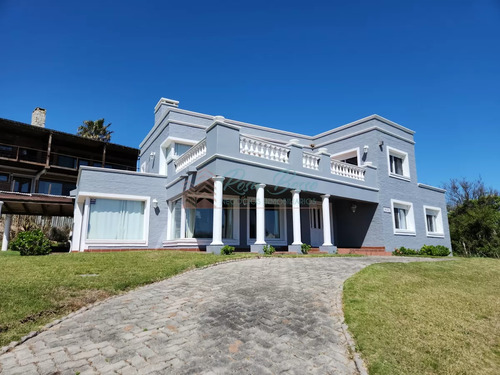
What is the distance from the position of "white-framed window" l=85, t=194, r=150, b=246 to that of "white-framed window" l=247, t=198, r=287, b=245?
4888 mm

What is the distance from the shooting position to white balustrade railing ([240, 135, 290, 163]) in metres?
11.9

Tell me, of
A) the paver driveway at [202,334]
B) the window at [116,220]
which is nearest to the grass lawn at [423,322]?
the paver driveway at [202,334]

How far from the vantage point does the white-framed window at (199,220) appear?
45.0 ft

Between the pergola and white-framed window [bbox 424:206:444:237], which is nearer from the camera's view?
the pergola

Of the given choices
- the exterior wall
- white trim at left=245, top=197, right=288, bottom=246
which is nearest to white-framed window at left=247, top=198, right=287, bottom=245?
white trim at left=245, top=197, right=288, bottom=246

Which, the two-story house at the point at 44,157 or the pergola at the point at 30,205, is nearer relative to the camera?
the pergola at the point at 30,205

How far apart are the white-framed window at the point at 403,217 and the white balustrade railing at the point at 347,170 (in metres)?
2.53

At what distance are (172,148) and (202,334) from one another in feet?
41.3

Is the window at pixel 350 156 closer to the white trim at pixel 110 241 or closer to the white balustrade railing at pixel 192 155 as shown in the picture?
the white balustrade railing at pixel 192 155

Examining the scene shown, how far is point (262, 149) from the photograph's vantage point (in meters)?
12.4

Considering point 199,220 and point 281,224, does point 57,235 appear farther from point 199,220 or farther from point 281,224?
point 281,224

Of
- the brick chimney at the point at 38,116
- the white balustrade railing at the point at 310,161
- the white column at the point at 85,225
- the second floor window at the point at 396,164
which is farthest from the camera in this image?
the brick chimney at the point at 38,116

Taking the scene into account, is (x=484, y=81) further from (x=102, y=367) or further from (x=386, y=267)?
(x=102, y=367)

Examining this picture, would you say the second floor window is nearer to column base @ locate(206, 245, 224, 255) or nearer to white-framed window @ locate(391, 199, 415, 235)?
white-framed window @ locate(391, 199, 415, 235)
